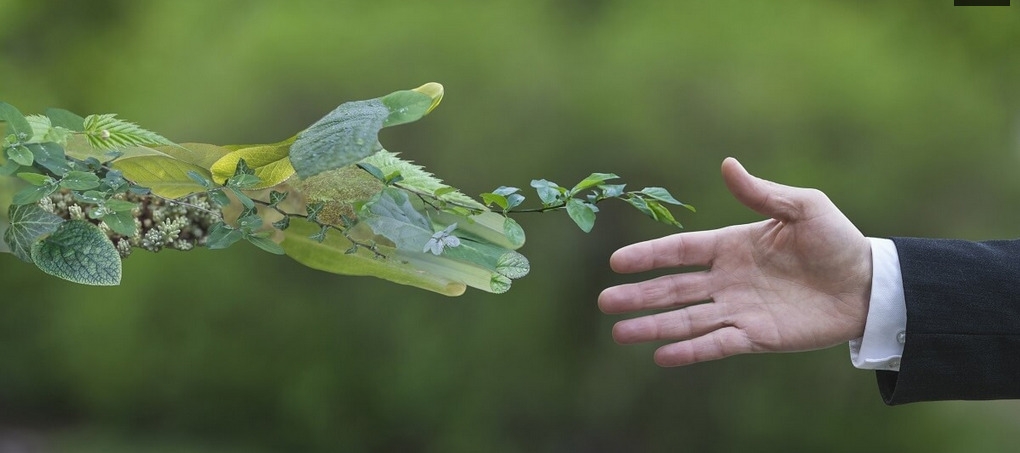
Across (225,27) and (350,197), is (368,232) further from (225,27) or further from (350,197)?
(225,27)

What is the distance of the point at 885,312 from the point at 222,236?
67 cm

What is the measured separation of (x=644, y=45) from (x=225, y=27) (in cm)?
58

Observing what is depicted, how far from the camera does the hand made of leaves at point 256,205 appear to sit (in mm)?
778

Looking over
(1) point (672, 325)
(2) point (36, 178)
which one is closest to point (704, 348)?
(1) point (672, 325)

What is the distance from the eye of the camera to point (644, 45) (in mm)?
1174

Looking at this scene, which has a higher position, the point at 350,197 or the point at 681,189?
the point at 681,189

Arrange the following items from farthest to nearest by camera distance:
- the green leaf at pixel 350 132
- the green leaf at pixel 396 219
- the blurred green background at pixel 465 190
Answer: the blurred green background at pixel 465 190 < the green leaf at pixel 396 219 < the green leaf at pixel 350 132

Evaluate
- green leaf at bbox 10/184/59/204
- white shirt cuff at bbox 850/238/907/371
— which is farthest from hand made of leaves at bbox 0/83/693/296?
white shirt cuff at bbox 850/238/907/371

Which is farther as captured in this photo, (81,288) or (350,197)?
(81,288)

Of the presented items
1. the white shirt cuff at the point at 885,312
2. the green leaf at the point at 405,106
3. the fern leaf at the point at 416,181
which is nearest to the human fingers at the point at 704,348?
the white shirt cuff at the point at 885,312

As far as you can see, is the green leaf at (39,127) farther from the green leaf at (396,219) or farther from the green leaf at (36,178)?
the green leaf at (396,219)

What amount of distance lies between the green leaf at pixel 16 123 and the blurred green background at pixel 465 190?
Answer: 1.20 ft

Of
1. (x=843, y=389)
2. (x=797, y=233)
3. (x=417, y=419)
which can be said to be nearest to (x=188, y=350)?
(x=417, y=419)

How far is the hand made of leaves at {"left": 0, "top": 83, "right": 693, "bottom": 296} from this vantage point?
0.78m
